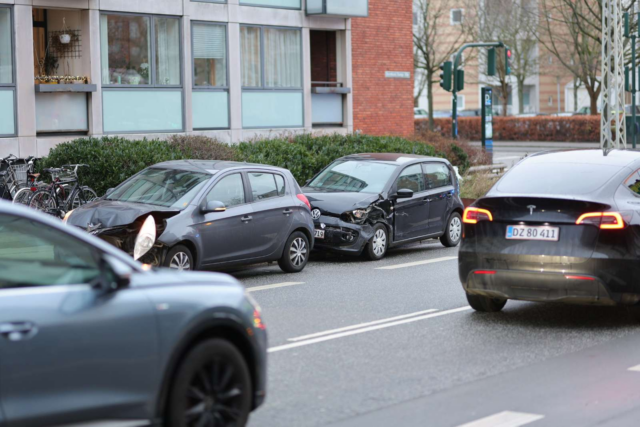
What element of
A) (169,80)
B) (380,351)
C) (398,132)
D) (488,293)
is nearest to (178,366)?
(380,351)

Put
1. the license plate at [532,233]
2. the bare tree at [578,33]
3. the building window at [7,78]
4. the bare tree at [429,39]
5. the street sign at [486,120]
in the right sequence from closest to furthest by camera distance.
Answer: the license plate at [532,233]
the building window at [7,78]
the street sign at [486,120]
the bare tree at [578,33]
the bare tree at [429,39]

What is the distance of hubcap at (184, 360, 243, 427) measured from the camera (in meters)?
5.21

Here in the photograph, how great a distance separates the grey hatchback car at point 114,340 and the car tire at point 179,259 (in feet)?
19.7

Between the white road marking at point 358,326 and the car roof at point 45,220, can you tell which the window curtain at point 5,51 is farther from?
the car roof at point 45,220

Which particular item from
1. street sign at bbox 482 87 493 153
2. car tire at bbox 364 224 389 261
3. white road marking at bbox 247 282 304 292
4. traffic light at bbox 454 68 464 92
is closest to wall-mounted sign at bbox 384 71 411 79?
traffic light at bbox 454 68 464 92

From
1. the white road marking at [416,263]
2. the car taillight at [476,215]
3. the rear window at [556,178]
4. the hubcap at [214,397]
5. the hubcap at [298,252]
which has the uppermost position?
the rear window at [556,178]

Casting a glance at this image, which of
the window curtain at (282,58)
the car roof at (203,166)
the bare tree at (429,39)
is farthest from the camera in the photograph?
the bare tree at (429,39)

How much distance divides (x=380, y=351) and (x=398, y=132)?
891 inches

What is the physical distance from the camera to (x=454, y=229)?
666 inches

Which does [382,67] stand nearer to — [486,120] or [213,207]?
[486,120]

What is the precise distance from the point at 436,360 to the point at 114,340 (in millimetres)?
3763

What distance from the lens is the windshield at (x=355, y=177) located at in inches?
609

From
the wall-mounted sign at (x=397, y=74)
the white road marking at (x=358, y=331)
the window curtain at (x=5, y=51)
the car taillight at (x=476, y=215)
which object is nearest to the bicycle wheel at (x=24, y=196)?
the window curtain at (x=5, y=51)

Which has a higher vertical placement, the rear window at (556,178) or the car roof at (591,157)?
the car roof at (591,157)
